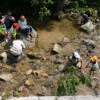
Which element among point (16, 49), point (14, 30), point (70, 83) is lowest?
point (16, 49)

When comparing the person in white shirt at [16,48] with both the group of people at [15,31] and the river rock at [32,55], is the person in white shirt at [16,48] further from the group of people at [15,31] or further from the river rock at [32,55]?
the river rock at [32,55]

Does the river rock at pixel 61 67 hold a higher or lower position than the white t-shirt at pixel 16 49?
lower

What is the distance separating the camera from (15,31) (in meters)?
13.6

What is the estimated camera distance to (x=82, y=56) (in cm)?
1352

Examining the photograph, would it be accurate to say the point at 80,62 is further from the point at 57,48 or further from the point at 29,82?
the point at 29,82

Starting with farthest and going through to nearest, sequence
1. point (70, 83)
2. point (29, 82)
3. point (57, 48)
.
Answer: point (57, 48) < point (29, 82) < point (70, 83)

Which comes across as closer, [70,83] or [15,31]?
[70,83]

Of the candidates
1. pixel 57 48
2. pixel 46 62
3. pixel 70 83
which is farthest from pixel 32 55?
pixel 70 83

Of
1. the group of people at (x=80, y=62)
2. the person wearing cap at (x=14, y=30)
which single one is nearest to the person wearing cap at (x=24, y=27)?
the person wearing cap at (x=14, y=30)

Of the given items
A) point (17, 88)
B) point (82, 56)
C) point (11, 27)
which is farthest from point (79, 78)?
point (11, 27)

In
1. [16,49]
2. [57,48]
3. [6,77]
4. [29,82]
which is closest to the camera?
[29,82]

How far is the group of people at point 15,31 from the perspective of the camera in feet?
42.4

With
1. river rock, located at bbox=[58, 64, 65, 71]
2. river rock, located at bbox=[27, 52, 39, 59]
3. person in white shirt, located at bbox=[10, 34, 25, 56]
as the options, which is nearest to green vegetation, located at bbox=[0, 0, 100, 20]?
river rock, located at bbox=[27, 52, 39, 59]

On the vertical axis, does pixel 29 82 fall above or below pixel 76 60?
below
